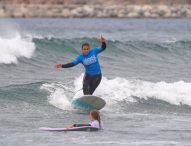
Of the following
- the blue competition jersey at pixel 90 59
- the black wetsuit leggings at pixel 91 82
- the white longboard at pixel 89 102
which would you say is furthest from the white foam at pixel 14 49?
the blue competition jersey at pixel 90 59

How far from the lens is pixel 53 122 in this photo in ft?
54.3

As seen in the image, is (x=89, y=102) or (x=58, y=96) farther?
(x=58, y=96)

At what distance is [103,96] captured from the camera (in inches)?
785

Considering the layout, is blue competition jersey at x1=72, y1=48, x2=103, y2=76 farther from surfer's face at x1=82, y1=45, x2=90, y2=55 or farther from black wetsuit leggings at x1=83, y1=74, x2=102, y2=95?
black wetsuit leggings at x1=83, y1=74, x2=102, y2=95

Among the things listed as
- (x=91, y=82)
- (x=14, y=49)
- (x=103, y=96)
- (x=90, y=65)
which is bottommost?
(x=14, y=49)

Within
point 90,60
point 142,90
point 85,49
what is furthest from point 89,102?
point 142,90

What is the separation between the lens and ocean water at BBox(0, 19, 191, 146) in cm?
1505

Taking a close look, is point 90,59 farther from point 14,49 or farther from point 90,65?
point 14,49

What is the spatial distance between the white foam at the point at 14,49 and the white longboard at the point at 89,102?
878cm

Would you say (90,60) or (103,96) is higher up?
(90,60)

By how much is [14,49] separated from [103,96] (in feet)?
32.0

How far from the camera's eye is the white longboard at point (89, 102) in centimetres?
1759

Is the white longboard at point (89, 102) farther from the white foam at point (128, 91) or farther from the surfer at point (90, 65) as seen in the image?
the white foam at point (128, 91)

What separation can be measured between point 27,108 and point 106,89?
2977mm
